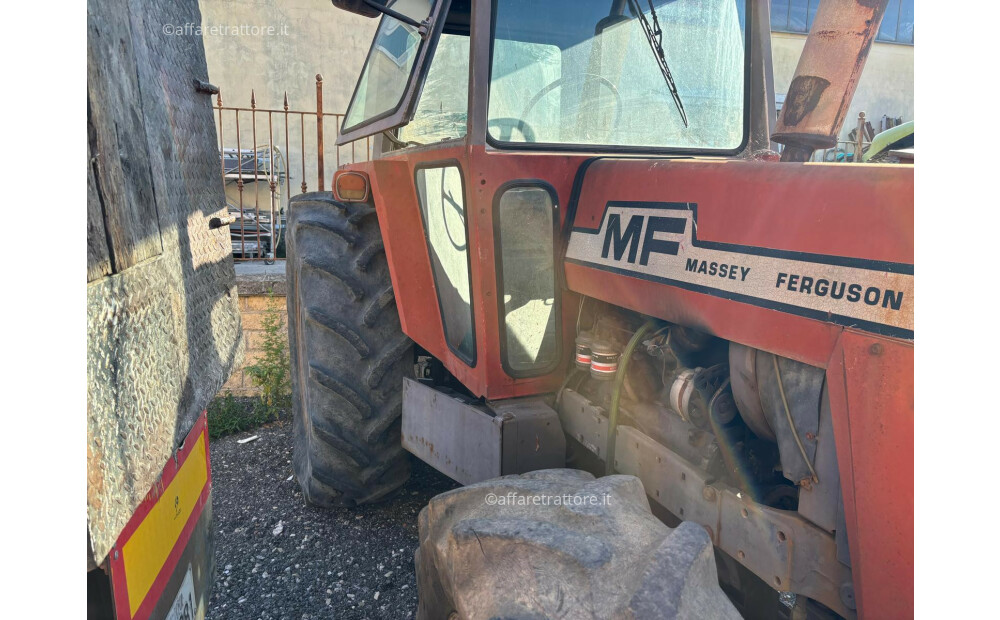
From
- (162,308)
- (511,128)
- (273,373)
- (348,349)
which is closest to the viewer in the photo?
(162,308)

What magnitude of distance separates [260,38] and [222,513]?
9.82 metres

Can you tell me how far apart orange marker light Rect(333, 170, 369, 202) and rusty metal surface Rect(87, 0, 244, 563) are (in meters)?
1.07

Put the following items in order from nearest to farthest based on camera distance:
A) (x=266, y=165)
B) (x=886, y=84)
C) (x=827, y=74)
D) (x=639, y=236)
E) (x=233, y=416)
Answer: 1. (x=827, y=74)
2. (x=639, y=236)
3. (x=233, y=416)
4. (x=266, y=165)
5. (x=886, y=84)

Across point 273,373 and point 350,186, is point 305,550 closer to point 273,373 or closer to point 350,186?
point 350,186

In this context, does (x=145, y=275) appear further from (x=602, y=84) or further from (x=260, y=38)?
(x=260, y=38)

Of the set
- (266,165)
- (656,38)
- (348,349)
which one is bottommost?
(348,349)

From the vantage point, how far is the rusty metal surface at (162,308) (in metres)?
0.87

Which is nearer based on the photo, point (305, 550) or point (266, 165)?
point (305, 550)

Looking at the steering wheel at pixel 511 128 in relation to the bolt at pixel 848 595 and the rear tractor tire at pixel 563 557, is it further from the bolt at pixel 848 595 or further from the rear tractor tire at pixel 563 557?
the bolt at pixel 848 595

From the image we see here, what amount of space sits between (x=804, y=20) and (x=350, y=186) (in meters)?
13.2

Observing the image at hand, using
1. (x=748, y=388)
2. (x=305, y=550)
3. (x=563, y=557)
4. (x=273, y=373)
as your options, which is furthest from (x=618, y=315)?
(x=273, y=373)

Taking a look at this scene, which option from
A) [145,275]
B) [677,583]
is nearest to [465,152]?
[145,275]

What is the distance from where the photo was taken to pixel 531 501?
1475 mm

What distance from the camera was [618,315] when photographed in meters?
2.05
